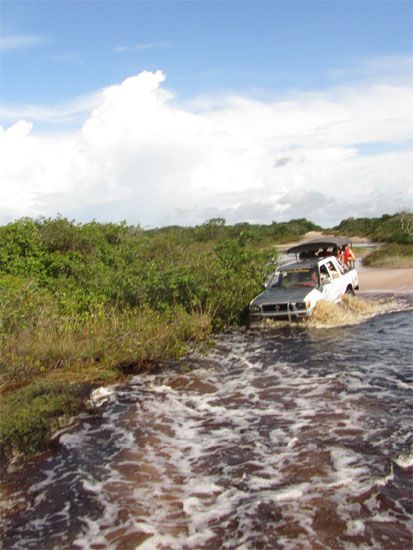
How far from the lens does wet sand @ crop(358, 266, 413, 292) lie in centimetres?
2127

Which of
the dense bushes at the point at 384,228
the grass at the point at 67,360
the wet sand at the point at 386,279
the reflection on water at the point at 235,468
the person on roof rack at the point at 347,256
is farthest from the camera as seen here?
the dense bushes at the point at 384,228

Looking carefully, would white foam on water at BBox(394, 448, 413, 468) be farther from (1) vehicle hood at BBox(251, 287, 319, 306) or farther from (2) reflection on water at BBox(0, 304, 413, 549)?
(1) vehicle hood at BBox(251, 287, 319, 306)

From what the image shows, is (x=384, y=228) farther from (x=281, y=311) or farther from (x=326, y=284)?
(x=281, y=311)

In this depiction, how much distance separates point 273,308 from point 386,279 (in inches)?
471

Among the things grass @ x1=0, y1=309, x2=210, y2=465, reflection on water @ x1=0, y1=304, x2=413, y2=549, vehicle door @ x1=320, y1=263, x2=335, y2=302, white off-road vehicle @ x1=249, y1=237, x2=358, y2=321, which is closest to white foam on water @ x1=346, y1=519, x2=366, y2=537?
reflection on water @ x1=0, y1=304, x2=413, y2=549

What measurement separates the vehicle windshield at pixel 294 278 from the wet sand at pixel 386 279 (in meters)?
7.09

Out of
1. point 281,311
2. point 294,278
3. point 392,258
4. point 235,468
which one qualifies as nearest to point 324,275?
point 294,278

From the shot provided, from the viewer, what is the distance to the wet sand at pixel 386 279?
837 inches

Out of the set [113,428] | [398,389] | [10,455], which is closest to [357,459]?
[398,389]

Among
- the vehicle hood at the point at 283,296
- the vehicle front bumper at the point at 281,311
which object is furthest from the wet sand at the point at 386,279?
the vehicle front bumper at the point at 281,311

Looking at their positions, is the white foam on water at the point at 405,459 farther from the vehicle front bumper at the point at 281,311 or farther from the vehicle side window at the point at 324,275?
the vehicle side window at the point at 324,275

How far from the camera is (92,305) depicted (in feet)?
41.7

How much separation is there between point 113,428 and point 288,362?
4549 mm

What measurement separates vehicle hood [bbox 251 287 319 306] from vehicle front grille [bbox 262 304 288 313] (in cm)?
9
